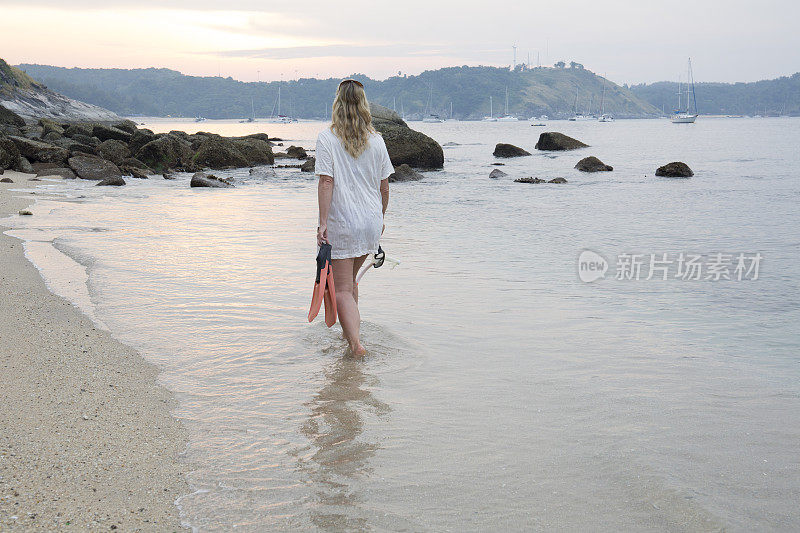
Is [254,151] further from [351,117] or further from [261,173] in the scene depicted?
[351,117]

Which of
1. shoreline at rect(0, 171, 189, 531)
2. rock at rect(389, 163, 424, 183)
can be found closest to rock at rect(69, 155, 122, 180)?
rock at rect(389, 163, 424, 183)

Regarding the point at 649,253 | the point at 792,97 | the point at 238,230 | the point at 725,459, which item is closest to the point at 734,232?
the point at 649,253

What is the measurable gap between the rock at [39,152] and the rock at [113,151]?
8.55 ft

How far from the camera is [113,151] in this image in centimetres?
2406

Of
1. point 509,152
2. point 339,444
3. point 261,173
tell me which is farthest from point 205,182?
point 509,152

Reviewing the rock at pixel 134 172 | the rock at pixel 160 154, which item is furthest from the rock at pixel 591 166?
the rock at pixel 134 172

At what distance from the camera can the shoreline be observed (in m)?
2.70

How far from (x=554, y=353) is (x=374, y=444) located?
6.82 feet

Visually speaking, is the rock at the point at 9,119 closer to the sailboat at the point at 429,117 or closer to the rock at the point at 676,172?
the rock at the point at 676,172

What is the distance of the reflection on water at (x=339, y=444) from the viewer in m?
2.90

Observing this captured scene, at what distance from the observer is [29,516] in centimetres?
259

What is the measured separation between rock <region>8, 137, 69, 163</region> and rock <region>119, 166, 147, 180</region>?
1818 millimetres

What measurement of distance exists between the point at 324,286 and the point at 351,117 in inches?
47.3

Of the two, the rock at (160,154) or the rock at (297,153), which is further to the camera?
the rock at (297,153)
